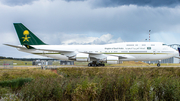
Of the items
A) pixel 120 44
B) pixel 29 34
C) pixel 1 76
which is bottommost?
pixel 1 76

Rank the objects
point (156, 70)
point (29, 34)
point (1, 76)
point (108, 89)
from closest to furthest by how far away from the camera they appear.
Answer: point (108, 89)
point (1, 76)
point (156, 70)
point (29, 34)

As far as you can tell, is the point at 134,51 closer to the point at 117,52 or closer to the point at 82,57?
the point at 117,52

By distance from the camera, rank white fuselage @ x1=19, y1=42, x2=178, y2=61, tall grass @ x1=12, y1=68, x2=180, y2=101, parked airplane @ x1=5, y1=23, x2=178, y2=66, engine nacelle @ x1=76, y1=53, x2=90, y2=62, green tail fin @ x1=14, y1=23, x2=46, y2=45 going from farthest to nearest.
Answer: green tail fin @ x1=14, y1=23, x2=46, y2=45 → white fuselage @ x1=19, y1=42, x2=178, y2=61 → parked airplane @ x1=5, y1=23, x2=178, y2=66 → engine nacelle @ x1=76, y1=53, x2=90, y2=62 → tall grass @ x1=12, y1=68, x2=180, y2=101

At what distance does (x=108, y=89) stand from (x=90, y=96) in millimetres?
1320

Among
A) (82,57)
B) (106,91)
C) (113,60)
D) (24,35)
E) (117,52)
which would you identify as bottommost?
(106,91)

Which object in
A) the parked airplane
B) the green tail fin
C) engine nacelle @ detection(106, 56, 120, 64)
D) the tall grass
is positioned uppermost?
the green tail fin

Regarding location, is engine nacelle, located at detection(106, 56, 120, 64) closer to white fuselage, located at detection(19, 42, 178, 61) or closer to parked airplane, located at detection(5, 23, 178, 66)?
parked airplane, located at detection(5, 23, 178, 66)

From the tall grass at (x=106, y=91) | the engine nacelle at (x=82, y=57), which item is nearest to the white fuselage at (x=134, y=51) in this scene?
the engine nacelle at (x=82, y=57)

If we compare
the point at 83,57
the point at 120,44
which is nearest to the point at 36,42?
the point at 83,57

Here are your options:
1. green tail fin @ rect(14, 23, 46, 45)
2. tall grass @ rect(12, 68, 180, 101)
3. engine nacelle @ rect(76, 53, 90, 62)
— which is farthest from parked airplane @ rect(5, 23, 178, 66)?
tall grass @ rect(12, 68, 180, 101)

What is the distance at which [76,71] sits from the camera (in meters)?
20.5

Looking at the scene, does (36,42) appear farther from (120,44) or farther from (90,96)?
(90,96)

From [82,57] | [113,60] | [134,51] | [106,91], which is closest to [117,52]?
[113,60]

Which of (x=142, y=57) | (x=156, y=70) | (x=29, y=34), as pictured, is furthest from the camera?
(x=29, y=34)
